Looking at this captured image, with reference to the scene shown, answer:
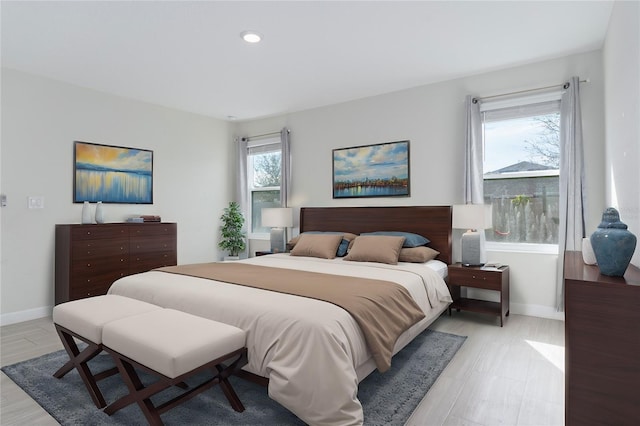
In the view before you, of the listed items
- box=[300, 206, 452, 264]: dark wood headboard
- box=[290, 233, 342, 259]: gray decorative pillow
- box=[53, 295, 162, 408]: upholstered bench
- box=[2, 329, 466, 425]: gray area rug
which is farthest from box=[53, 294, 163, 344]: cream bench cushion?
box=[300, 206, 452, 264]: dark wood headboard

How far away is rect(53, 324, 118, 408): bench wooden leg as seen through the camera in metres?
2.08

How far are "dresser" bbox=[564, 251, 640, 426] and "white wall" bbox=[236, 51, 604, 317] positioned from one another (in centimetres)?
245

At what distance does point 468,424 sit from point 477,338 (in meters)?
1.40

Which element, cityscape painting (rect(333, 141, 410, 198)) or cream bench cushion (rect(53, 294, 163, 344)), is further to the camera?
cityscape painting (rect(333, 141, 410, 198))

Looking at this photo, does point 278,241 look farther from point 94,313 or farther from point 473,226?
point 94,313

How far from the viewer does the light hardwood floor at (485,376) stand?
1972 millimetres

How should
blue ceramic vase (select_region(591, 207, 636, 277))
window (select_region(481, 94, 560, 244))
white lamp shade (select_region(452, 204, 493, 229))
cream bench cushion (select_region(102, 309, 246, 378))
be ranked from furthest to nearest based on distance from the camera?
window (select_region(481, 94, 560, 244)) < white lamp shade (select_region(452, 204, 493, 229)) < cream bench cushion (select_region(102, 309, 246, 378)) < blue ceramic vase (select_region(591, 207, 636, 277))

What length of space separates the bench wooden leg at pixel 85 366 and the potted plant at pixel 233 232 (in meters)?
3.34

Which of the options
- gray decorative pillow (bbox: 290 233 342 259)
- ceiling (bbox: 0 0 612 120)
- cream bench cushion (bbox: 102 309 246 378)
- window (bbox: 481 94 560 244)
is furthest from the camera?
gray decorative pillow (bbox: 290 233 342 259)

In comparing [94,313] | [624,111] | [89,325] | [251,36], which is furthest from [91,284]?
[624,111]

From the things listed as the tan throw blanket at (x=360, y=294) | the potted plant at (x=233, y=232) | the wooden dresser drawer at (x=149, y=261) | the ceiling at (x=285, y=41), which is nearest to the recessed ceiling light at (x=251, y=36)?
the ceiling at (x=285, y=41)

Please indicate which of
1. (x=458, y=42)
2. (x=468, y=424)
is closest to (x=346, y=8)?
(x=458, y=42)

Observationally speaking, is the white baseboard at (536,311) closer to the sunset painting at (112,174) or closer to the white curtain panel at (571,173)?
the white curtain panel at (571,173)

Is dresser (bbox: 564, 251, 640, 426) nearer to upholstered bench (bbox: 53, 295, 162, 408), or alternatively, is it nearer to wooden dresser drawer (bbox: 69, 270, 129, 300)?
upholstered bench (bbox: 53, 295, 162, 408)
